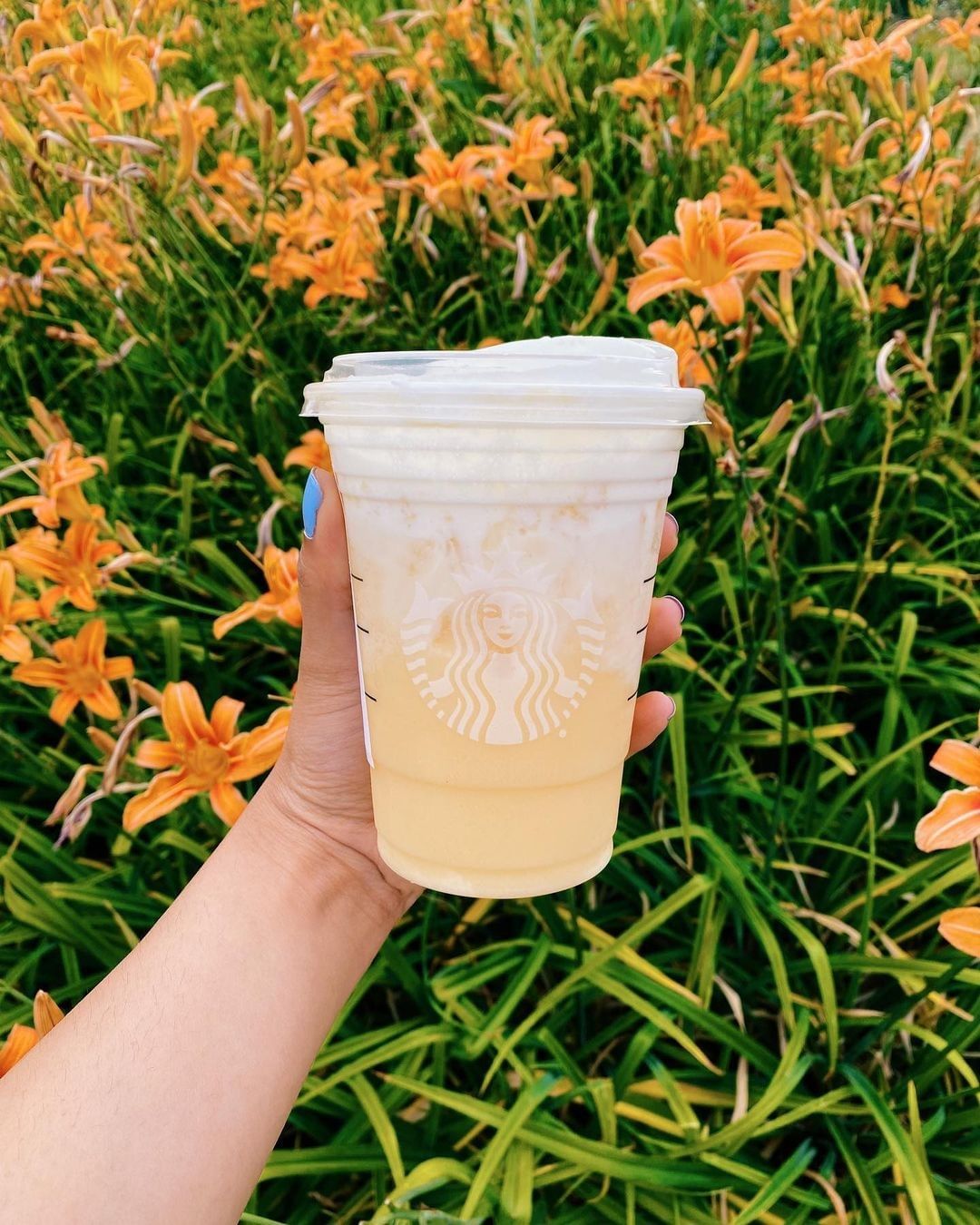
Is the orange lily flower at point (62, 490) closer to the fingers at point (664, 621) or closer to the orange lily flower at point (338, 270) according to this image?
the orange lily flower at point (338, 270)

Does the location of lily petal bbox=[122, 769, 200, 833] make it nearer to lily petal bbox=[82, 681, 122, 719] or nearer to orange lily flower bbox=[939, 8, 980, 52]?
lily petal bbox=[82, 681, 122, 719]

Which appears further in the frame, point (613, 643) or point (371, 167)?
point (371, 167)

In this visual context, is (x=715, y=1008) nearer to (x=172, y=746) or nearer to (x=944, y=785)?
(x=944, y=785)

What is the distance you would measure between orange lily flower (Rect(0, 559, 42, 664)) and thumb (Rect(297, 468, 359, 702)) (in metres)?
0.43

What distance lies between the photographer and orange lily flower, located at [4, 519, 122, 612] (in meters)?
1.22

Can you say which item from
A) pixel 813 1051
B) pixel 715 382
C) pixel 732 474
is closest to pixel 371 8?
pixel 715 382

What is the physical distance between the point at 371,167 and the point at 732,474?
1074 millimetres

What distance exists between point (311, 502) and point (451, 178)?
3.14ft

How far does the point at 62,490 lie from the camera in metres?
1.25

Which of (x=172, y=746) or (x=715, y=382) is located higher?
(x=715, y=382)

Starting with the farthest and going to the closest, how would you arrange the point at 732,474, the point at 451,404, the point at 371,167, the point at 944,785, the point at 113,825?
the point at 371,167 → the point at 944,785 → the point at 113,825 → the point at 732,474 → the point at 451,404

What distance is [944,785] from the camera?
1399mm

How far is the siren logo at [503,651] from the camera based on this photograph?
673 mm

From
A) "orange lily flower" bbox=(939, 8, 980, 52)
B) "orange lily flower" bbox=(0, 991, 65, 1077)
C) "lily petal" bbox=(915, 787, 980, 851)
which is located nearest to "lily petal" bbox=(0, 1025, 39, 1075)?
"orange lily flower" bbox=(0, 991, 65, 1077)
